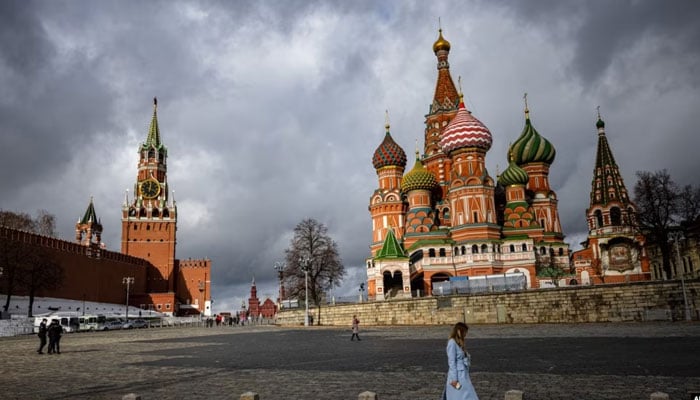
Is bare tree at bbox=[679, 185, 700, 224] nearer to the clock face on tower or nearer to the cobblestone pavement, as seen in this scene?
the cobblestone pavement

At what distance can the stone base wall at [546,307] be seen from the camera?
28.2 metres

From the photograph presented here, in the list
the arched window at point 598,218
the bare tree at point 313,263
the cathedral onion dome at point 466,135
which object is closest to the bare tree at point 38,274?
the bare tree at point 313,263

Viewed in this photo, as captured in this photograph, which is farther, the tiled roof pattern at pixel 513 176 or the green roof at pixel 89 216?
the green roof at pixel 89 216

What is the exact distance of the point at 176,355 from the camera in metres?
17.3

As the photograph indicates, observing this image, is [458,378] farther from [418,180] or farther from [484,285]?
[418,180]

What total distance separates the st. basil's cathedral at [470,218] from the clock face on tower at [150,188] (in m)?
48.2

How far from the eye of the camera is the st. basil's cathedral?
48.2 meters

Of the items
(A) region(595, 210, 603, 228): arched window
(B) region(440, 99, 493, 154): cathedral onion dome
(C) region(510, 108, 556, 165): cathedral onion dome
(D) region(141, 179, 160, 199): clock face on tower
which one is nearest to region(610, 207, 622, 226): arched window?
(A) region(595, 210, 603, 228): arched window

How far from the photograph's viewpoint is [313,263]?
53719mm

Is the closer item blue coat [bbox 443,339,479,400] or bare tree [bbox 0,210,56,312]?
blue coat [bbox 443,339,479,400]

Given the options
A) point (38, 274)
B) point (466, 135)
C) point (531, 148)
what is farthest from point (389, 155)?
point (38, 274)

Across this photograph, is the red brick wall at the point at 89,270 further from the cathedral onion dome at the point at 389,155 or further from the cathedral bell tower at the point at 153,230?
the cathedral onion dome at the point at 389,155

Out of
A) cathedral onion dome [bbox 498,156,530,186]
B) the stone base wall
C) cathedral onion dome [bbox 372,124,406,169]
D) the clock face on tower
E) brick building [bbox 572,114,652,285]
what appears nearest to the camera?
the stone base wall

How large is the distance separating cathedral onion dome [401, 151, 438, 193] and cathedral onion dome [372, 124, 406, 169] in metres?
4.31
